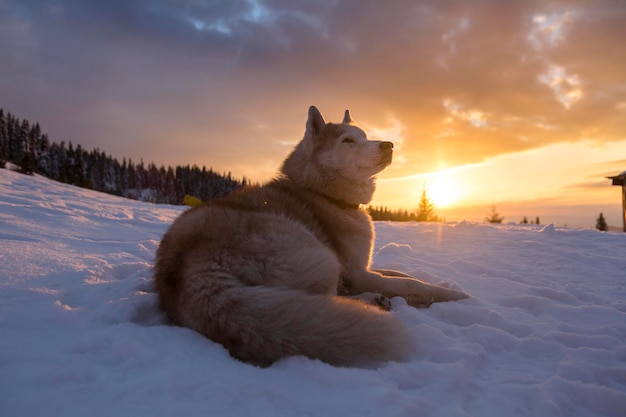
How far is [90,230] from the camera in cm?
552

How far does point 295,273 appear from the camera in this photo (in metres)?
2.52

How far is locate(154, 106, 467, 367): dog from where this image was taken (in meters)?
1.96

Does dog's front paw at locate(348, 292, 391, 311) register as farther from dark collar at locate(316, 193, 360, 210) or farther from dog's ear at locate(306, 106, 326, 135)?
dog's ear at locate(306, 106, 326, 135)

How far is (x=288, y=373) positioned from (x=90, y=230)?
16.6 feet

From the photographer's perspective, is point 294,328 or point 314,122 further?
point 314,122

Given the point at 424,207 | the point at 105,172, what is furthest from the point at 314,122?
the point at 105,172

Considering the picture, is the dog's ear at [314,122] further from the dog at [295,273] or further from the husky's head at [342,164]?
the dog at [295,273]

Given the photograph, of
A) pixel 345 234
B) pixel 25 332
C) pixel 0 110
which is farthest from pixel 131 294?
pixel 0 110

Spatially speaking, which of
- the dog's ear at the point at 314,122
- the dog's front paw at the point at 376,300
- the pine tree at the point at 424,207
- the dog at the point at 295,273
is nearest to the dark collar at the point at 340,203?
the dog at the point at 295,273

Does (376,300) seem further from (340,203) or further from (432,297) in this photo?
(340,203)

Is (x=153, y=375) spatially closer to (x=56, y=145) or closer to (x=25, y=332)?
(x=25, y=332)

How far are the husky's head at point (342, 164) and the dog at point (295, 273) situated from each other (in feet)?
0.04

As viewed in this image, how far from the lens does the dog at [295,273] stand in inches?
77.0

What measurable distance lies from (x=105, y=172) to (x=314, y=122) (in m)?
84.3
